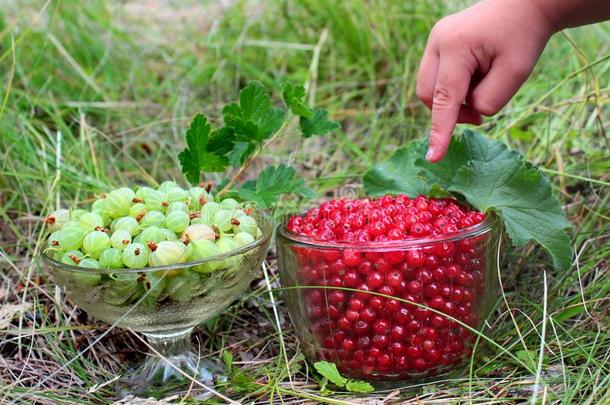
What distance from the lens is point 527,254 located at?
1.56 meters

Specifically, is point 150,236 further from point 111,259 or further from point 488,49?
point 488,49

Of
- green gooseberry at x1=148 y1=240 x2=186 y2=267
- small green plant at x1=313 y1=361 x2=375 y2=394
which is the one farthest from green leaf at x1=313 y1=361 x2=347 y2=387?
green gooseberry at x1=148 y1=240 x2=186 y2=267

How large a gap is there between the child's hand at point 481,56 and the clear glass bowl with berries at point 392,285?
16 centimetres

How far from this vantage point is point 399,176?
1468mm

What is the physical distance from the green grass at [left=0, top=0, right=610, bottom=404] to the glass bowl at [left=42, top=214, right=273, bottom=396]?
0.24ft

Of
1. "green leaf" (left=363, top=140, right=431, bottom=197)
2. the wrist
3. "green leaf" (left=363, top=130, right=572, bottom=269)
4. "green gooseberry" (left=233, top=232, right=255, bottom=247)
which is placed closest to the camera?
the wrist

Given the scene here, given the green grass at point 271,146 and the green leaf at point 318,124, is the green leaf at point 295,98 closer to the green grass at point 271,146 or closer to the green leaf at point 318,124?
the green leaf at point 318,124

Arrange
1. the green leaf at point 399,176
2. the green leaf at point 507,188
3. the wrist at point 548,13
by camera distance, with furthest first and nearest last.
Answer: the green leaf at point 399,176
the green leaf at point 507,188
the wrist at point 548,13

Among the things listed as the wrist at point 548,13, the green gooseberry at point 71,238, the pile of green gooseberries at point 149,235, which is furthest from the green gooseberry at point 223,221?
the wrist at point 548,13

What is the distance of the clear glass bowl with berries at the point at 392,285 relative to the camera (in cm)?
117

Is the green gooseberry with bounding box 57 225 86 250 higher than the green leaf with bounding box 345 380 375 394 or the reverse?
higher

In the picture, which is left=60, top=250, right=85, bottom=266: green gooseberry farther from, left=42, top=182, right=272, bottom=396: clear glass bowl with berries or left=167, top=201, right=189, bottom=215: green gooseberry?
left=167, top=201, right=189, bottom=215: green gooseberry

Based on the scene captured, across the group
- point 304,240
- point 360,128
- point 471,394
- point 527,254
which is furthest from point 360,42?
point 471,394

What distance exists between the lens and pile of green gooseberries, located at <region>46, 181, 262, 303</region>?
1.12 m
